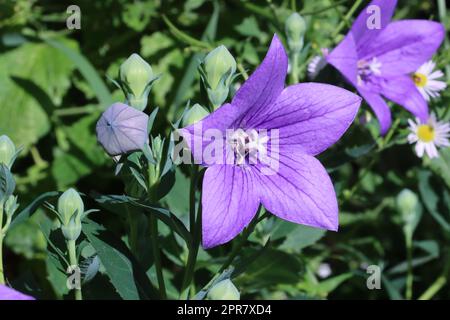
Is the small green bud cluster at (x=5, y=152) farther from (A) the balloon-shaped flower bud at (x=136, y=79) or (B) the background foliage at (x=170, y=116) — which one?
(B) the background foliage at (x=170, y=116)

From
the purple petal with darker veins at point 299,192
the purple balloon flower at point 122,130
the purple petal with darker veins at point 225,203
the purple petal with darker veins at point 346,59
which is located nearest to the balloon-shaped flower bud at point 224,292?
the purple petal with darker veins at point 225,203

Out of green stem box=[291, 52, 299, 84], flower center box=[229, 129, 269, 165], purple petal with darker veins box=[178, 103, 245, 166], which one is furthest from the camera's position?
green stem box=[291, 52, 299, 84]

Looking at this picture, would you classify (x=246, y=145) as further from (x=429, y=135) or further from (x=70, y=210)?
(x=429, y=135)

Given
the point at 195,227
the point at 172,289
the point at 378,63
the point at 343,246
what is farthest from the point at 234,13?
the point at 195,227

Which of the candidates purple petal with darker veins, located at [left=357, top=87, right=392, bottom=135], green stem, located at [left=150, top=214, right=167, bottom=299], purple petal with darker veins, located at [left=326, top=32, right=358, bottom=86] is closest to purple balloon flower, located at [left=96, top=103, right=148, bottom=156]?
green stem, located at [left=150, top=214, right=167, bottom=299]

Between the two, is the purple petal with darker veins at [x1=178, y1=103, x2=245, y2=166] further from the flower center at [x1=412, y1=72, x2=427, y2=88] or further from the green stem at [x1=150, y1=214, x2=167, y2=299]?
the flower center at [x1=412, y1=72, x2=427, y2=88]

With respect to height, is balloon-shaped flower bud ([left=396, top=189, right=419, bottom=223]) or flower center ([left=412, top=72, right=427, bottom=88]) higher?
flower center ([left=412, top=72, right=427, bottom=88])
